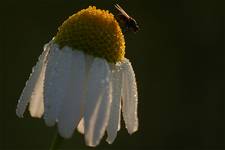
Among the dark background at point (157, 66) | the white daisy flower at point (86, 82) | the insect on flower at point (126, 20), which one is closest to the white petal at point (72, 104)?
the white daisy flower at point (86, 82)

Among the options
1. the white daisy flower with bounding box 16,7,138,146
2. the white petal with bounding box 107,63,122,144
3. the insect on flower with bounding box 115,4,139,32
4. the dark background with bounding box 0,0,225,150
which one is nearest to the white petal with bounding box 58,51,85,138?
the white daisy flower with bounding box 16,7,138,146

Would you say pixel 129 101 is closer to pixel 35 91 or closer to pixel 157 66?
pixel 35 91

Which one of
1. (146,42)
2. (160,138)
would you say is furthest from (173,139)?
(146,42)

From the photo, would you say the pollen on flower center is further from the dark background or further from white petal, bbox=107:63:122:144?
the dark background

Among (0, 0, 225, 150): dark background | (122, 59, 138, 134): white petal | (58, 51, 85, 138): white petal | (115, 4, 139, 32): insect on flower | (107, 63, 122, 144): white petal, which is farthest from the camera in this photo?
(0, 0, 225, 150): dark background

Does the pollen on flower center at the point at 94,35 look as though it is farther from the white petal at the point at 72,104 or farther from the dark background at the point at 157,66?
the dark background at the point at 157,66

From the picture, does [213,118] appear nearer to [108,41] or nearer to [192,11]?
[192,11]
